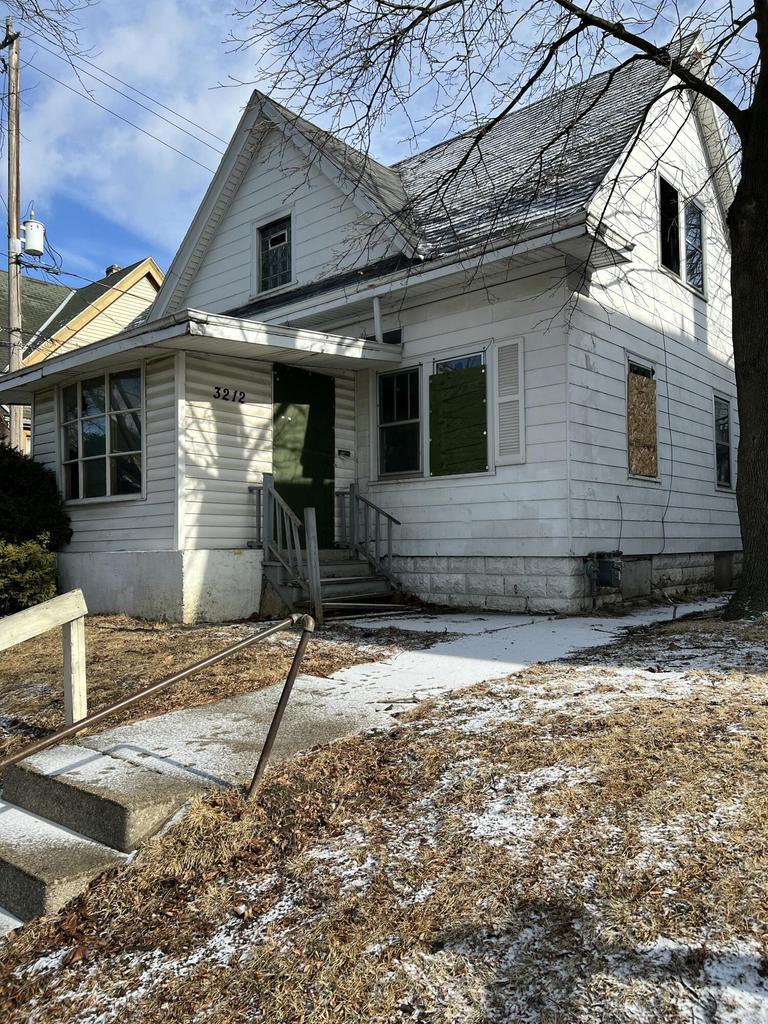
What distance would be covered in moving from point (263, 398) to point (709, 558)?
302 inches

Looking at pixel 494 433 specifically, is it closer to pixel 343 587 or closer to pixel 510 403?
pixel 510 403

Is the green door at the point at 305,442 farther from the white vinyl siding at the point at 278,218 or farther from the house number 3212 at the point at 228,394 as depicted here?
the white vinyl siding at the point at 278,218

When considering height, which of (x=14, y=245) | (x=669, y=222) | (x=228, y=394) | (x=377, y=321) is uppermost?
(x=14, y=245)

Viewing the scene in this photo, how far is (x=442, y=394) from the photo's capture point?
9.80 meters

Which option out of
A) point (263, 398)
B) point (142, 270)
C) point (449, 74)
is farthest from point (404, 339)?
point (142, 270)

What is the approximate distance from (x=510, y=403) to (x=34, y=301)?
22453mm

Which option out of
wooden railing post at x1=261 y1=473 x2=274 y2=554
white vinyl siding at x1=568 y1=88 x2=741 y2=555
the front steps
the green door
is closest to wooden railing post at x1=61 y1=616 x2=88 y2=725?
the front steps

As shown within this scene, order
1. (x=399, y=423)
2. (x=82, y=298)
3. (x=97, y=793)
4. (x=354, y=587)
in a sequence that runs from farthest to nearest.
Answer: (x=82, y=298), (x=399, y=423), (x=354, y=587), (x=97, y=793)

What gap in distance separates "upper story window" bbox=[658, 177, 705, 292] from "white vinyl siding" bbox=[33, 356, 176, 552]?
7.44m

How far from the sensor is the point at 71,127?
10.1 meters

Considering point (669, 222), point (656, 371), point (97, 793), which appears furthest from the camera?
point (669, 222)

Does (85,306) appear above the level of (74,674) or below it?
above

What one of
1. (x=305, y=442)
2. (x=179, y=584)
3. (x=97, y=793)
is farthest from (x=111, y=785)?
(x=305, y=442)

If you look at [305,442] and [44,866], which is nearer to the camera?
[44,866]
